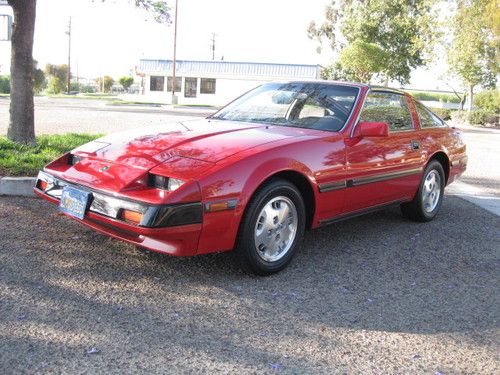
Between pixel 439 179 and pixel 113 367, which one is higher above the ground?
pixel 439 179

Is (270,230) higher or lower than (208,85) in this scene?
lower

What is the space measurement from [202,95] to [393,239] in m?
45.5

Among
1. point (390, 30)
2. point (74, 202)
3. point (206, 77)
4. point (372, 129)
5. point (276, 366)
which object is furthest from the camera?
point (206, 77)

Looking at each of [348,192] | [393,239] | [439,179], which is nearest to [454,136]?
[439,179]

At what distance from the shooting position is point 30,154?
265 inches

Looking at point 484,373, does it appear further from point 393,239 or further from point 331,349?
point 393,239

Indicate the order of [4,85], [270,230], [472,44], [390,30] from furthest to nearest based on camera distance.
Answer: [4,85], [390,30], [472,44], [270,230]

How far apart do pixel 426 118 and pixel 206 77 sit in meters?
44.6

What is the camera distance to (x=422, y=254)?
461 centimetres

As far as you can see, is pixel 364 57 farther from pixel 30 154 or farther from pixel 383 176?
pixel 383 176

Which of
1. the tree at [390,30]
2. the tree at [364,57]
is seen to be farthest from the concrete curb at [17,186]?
the tree at [390,30]

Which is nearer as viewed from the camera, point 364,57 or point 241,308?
point 241,308

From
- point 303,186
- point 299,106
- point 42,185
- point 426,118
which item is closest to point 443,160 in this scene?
point 426,118

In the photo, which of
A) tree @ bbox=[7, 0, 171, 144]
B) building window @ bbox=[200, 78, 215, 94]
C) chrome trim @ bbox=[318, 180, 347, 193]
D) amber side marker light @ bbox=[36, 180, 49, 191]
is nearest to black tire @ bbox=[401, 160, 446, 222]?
chrome trim @ bbox=[318, 180, 347, 193]
